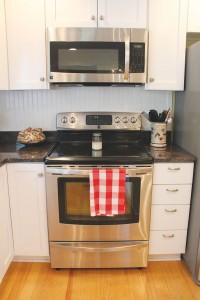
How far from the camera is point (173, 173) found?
5.82 feet

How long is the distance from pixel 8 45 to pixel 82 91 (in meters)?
0.71

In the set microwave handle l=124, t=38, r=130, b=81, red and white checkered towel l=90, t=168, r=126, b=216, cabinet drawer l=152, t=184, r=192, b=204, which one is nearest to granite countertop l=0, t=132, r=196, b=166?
cabinet drawer l=152, t=184, r=192, b=204

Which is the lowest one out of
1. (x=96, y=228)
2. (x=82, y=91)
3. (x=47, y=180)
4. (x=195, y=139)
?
(x=96, y=228)

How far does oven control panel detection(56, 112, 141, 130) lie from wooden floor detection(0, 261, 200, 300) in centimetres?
119

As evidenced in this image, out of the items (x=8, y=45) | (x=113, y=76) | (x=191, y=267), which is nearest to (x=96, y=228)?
(x=191, y=267)

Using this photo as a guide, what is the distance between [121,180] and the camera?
1.68m

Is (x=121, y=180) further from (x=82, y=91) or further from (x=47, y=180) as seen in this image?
(x=82, y=91)

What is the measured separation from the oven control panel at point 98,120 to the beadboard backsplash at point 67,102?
0.12 metres

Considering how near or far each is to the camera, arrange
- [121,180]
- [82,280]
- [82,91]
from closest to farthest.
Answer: [121,180] → [82,280] → [82,91]

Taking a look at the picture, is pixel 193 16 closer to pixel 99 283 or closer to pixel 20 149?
pixel 20 149

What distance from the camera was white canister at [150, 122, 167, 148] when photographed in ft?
6.61

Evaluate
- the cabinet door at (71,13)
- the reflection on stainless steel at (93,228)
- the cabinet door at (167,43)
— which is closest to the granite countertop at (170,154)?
the reflection on stainless steel at (93,228)

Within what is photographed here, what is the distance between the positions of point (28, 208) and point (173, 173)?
3.69 feet

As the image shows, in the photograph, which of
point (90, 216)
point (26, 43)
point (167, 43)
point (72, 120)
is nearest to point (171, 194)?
point (90, 216)
